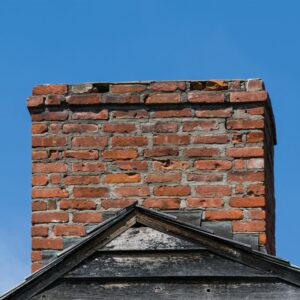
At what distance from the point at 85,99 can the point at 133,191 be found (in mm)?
667

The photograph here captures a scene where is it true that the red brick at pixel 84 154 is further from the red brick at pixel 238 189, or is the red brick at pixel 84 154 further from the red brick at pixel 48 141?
the red brick at pixel 238 189

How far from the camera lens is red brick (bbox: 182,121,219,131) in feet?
25.9

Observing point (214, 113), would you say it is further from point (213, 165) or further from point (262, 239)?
point (262, 239)

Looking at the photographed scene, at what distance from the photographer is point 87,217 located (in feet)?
25.6

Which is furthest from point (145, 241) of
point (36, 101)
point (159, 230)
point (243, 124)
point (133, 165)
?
point (36, 101)

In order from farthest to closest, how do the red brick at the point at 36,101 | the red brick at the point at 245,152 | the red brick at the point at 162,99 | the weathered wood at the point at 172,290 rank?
the red brick at the point at 36,101 → the red brick at the point at 162,99 → the red brick at the point at 245,152 → the weathered wood at the point at 172,290

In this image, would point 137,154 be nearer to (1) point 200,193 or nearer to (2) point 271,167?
(1) point 200,193

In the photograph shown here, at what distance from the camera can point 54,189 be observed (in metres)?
7.90

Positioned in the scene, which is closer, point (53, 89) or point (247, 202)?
point (247, 202)

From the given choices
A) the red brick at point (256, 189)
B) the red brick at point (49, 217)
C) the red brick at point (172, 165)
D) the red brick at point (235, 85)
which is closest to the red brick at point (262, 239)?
the red brick at point (256, 189)

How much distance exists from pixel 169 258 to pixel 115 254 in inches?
12.2

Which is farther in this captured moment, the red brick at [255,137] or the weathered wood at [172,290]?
the red brick at [255,137]

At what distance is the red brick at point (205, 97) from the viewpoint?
792 cm

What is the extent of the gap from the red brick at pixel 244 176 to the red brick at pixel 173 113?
0.46 metres
